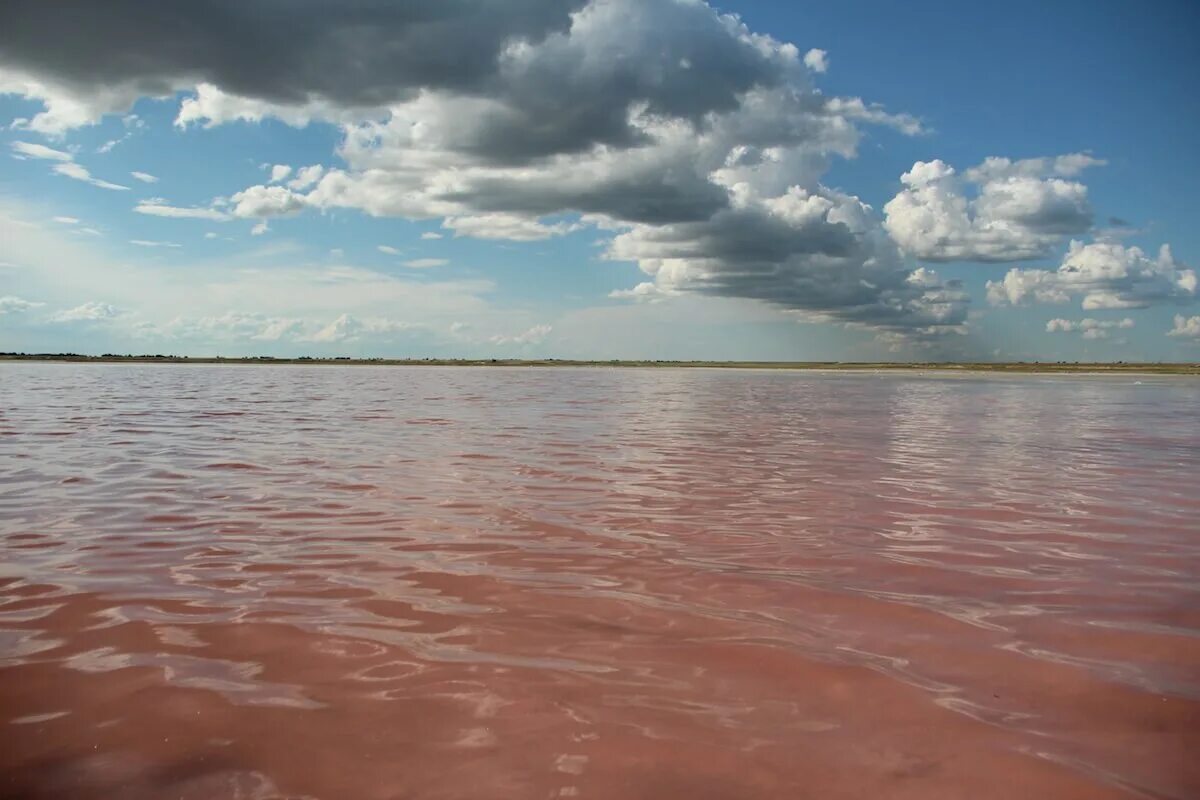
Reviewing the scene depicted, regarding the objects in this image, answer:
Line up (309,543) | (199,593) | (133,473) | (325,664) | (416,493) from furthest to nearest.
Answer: (133,473)
(416,493)
(309,543)
(199,593)
(325,664)

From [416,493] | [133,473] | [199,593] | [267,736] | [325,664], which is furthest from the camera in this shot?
[133,473]

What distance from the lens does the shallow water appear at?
9.72 ft

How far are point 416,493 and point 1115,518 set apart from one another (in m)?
7.79

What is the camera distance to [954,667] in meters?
3.92

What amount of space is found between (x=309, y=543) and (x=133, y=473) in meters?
5.05

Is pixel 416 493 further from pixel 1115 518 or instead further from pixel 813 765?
pixel 1115 518

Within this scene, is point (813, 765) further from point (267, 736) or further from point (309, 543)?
point (309, 543)

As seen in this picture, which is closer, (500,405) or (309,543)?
(309,543)

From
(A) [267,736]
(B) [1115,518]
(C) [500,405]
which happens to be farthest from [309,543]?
(C) [500,405]

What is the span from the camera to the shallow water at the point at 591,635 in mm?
2963

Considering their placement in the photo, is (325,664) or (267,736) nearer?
(267,736)

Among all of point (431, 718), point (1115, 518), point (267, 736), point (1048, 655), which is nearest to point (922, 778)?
point (1048, 655)

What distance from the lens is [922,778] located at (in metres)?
2.89

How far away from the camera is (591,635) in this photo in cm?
431
